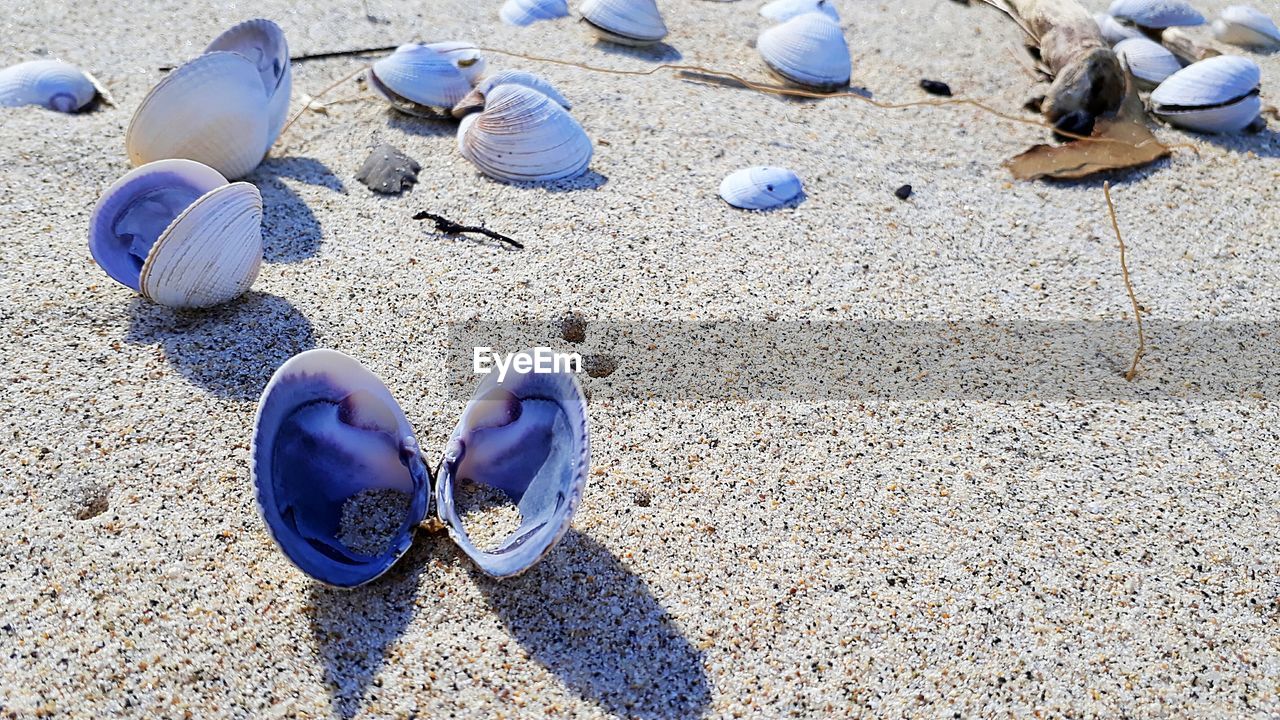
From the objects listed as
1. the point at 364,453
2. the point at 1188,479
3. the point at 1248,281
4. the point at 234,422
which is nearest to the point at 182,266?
the point at 234,422

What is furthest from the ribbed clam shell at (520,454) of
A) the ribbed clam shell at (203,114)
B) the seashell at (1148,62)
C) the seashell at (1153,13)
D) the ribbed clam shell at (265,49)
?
the seashell at (1153,13)

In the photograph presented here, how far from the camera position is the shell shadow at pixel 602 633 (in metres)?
2.12

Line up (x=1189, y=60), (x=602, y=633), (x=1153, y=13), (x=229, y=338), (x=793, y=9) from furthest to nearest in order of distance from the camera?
(x=793, y=9) → (x=1153, y=13) → (x=1189, y=60) → (x=229, y=338) → (x=602, y=633)

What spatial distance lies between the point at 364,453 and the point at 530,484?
436mm

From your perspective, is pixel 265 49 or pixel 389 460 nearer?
pixel 389 460

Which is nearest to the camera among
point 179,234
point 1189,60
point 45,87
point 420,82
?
point 179,234

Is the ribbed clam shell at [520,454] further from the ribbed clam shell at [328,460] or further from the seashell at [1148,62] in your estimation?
the seashell at [1148,62]

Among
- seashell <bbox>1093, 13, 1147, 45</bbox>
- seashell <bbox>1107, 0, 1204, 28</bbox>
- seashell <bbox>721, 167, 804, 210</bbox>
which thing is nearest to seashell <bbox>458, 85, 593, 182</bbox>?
seashell <bbox>721, 167, 804, 210</bbox>

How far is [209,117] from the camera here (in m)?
3.67

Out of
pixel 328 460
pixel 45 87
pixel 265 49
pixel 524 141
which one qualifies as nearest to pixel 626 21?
pixel 524 141

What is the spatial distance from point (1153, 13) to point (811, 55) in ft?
8.09

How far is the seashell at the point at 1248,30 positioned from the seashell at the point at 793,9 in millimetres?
2526

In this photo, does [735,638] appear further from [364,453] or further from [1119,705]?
[364,453]

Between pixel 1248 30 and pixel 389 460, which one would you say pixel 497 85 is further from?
pixel 1248 30
